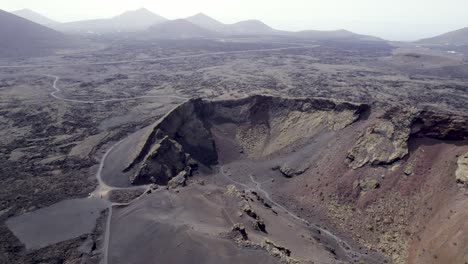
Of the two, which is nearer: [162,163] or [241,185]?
[162,163]

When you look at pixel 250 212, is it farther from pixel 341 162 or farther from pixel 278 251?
pixel 341 162

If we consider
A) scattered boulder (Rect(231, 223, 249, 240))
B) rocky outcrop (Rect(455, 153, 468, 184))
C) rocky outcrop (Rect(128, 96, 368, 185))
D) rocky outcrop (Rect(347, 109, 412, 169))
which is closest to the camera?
scattered boulder (Rect(231, 223, 249, 240))

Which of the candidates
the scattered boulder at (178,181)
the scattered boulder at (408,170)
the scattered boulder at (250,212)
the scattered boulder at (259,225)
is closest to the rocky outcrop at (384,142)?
the scattered boulder at (408,170)

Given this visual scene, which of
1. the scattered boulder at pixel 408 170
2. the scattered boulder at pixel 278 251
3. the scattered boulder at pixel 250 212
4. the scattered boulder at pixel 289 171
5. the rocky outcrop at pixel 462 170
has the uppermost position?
the rocky outcrop at pixel 462 170

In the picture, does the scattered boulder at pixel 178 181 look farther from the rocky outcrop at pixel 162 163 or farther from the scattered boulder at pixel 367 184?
the scattered boulder at pixel 367 184

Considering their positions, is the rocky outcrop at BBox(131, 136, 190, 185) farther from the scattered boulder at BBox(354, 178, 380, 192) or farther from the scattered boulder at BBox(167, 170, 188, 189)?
the scattered boulder at BBox(354, 178, 380, 192)

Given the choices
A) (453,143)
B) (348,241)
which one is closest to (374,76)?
(453,143)

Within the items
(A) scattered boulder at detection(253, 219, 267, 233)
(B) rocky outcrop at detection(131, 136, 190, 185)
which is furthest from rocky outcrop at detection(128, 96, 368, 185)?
(A) scattered boulder at detection(253, 219, 267, 233)

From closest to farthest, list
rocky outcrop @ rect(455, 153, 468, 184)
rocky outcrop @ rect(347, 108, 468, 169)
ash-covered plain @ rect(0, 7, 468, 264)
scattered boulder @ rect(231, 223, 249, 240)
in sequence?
scattered boulder @ rect(231, 223, 249, 240) → ash-covered plain @ rect(0, 7, 468, 264) → rocky outcrop @ rect(455, 153, 468, 184) → rocky outcrop @ rect(347, 108, 468, 169)

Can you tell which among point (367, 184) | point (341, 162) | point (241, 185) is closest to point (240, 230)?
point (367, 184)
